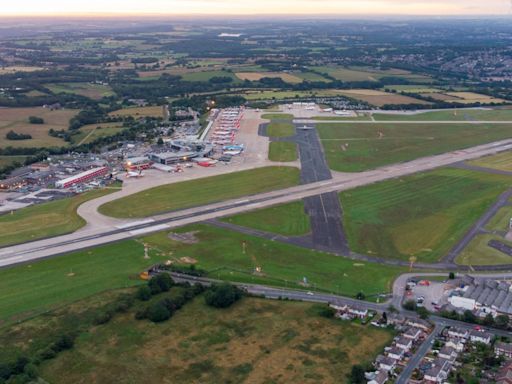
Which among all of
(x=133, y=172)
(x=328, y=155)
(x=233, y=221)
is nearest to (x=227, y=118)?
(x=328, y=155)

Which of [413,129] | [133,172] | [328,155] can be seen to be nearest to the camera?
[133,172]

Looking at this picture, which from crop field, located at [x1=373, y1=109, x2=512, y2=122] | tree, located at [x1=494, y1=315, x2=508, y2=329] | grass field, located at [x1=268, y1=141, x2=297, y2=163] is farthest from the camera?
crop field, located at [x1=373, y1=109, x2=512, y2=122]

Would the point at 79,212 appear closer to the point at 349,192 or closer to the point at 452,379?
the point at 349,192

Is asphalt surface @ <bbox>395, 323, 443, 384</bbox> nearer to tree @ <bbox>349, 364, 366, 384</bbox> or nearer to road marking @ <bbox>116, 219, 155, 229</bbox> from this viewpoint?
tree @ <bbox>349, 364, 366, 384</bbox>

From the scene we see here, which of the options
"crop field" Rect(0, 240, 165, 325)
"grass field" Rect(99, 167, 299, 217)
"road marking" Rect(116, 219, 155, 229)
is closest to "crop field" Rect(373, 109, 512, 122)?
"grass field" Rect(99, 167, 299, 217)

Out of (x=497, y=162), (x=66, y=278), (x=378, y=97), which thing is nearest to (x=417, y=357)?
(x=66, y=278)
